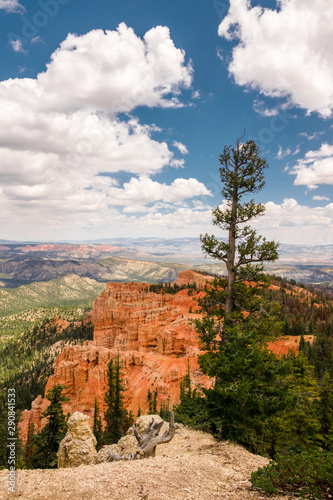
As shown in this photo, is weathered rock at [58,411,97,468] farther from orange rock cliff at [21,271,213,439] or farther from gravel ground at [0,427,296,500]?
orange rock cliff at [21,271,213,439]

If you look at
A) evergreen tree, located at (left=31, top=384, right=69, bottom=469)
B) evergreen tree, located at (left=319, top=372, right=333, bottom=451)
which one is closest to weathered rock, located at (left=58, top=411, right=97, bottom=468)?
evergreen tree, located at (left=31, top=384, right=69, bottom=469)

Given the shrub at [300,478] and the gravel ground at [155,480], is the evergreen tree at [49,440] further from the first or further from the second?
the shrub at [300,478]

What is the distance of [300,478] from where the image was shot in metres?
7.70

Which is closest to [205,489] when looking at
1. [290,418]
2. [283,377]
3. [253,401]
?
[253,401]

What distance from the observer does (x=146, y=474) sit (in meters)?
10.2

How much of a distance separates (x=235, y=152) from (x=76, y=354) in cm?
7355

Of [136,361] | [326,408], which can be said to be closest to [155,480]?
[326,408]

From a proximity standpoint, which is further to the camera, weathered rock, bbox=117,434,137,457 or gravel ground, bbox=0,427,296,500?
weathered rock, bbox=117,434,137,457

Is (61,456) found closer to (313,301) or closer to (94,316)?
(94,316)

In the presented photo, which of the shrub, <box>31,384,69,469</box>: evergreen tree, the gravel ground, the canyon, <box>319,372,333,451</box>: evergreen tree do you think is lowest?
the canyon

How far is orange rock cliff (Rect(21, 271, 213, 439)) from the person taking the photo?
54.2 meters

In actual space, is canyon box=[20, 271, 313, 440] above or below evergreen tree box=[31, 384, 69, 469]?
below

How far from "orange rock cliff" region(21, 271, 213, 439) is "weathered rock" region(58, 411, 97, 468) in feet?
49.3

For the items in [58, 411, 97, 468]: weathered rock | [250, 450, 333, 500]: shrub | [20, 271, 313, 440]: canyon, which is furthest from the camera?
[20, 271, 313, 440]: canyon
